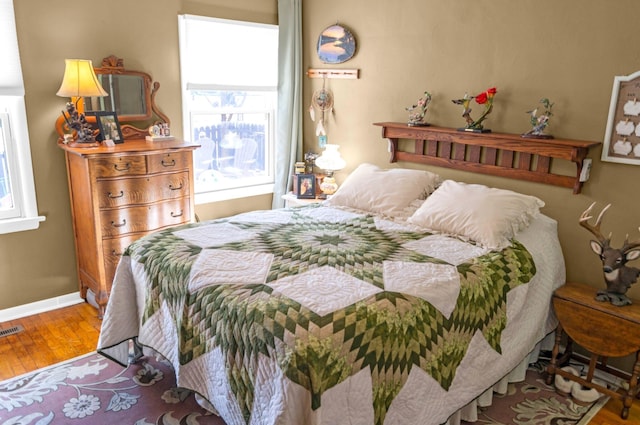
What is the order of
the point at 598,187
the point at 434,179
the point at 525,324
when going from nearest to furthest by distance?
the point at 525,324 → the point at 598,187 → the point at 434,179

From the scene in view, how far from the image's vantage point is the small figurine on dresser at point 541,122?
2789mm

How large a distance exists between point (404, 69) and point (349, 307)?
7.44ft

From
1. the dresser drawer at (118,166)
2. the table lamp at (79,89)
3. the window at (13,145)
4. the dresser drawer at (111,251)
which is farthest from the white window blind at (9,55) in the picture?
the dresser drawer at (111,251)

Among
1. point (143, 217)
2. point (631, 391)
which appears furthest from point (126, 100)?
point (631, 391)

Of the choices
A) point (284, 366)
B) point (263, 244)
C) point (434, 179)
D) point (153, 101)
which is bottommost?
point (284, 366)

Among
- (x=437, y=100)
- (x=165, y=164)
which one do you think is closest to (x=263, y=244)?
(x=165, y=164)

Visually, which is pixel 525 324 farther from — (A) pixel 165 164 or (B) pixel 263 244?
(A) pixel 165 164

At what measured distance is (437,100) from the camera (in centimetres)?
338

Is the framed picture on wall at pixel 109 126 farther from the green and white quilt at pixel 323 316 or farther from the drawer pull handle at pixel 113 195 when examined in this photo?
the green and white quilt at pixel 323 316

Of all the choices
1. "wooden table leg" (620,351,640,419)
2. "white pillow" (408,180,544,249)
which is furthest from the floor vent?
"wooden table leg" (620,351,640,419)

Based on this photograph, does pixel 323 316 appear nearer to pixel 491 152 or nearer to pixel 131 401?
pixel 131 401

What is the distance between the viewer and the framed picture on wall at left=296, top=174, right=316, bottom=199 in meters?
4.05

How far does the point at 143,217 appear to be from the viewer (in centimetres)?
323

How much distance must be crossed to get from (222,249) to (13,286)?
178 centimetres
